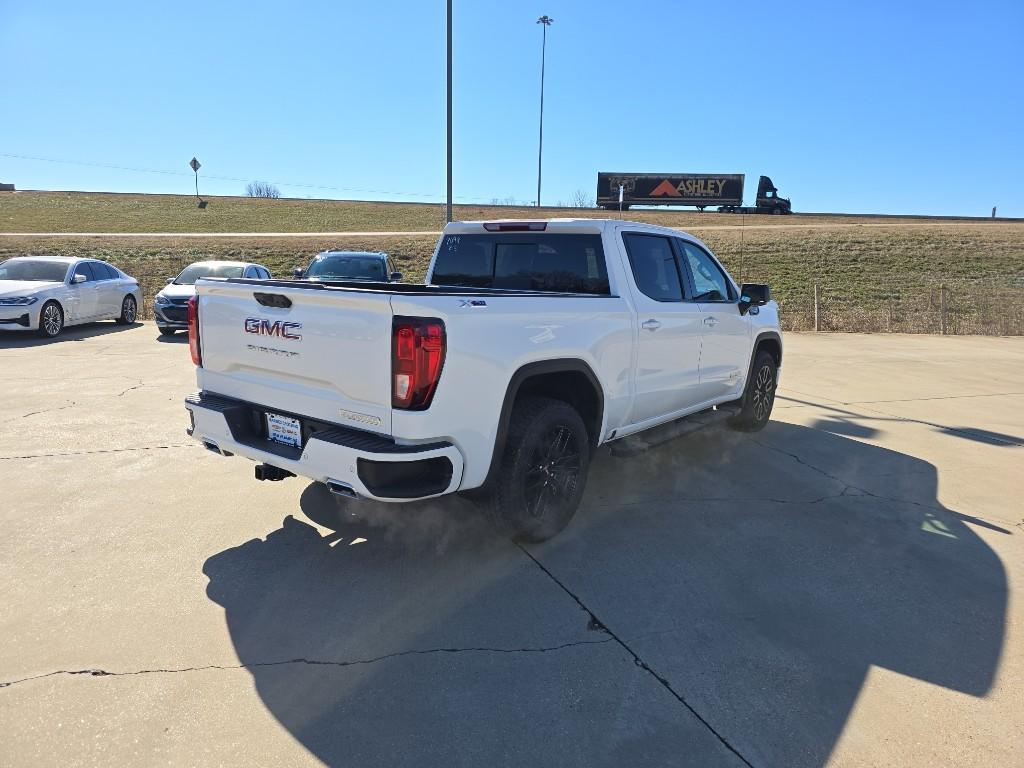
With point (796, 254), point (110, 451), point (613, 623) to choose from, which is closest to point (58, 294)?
point (110, 451)

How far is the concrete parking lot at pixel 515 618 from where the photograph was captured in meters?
2.37

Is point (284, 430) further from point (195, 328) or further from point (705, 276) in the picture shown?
point (705, 276)

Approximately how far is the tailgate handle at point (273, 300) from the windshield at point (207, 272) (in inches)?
412

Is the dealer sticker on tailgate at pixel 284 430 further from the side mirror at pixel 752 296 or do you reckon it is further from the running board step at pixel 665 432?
the side mirror at pixel 752 296

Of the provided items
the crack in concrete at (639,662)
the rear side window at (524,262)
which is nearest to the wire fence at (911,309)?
the rear side window at (524,262)

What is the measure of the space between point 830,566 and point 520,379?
2053 mm

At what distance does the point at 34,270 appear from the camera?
488 inches

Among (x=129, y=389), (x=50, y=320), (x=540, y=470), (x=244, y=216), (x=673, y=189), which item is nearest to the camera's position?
(x=540, y=470)

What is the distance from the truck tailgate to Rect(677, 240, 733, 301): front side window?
304 centimetres

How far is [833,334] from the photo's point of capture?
15.7 metres

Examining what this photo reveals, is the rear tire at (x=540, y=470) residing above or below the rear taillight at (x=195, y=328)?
below

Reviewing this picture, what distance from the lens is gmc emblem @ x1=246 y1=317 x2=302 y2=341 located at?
11.2 feet

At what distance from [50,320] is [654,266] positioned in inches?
453

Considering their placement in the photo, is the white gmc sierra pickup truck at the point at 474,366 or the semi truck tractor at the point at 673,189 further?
the semi truck tractor at the point at 673,189
